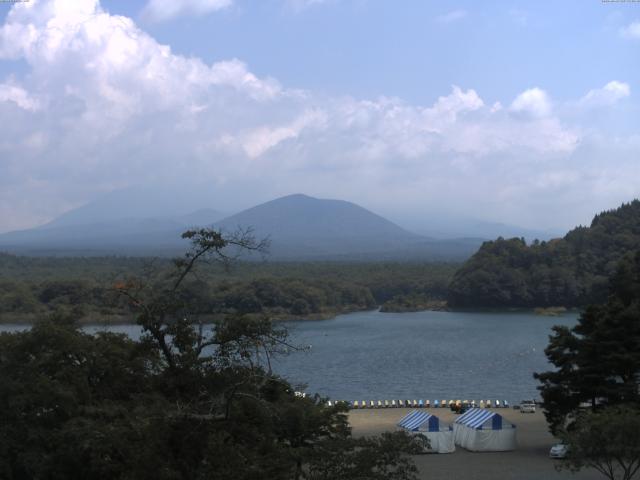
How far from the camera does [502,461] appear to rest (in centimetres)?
1302

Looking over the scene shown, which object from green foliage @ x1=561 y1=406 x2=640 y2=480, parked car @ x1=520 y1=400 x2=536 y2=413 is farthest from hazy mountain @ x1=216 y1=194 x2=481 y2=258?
green foliage @ x1=561 y1=406 x2=640 y2=480

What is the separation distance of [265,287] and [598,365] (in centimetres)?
3267

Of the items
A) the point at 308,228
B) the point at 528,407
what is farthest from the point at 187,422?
the point at 308,228

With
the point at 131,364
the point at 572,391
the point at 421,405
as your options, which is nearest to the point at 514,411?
the point at 421,405

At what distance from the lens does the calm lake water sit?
23.3m

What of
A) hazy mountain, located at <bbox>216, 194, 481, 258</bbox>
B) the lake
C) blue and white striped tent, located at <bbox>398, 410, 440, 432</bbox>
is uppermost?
hazy mountain, located at <bbox>216, 194, 481, 258</bbox>

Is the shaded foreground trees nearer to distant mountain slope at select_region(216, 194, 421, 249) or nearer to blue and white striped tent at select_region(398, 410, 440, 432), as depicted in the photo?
Result: blue and white striped tent at select_region(398, 410, 440, 432)

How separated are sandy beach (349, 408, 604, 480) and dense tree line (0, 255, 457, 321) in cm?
1409

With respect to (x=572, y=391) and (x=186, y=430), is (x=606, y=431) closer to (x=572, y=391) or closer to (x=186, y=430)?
(x=572, y=391)

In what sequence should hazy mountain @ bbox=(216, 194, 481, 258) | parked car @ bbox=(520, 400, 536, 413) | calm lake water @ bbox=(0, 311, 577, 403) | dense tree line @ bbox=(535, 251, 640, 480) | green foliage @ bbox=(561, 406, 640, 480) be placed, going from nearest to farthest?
green foliage @ bbox=(561, 406, 640, 480) < dense tree line @ bbox=(535, 251, 640, 480) < parked car @ bbox=(520, 400, 536, 413) < calm lake water @ bbox=(0, 311, 577, 403) < hazy mountain @ bbox=(216, 194, 481, 258)

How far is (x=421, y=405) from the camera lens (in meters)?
20.0

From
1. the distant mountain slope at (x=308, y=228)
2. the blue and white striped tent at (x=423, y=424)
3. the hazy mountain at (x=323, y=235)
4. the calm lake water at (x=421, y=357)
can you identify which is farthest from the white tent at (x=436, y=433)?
the distant mountain slope at (x=308, y=228)

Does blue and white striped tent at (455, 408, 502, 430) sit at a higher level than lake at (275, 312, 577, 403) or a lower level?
higher

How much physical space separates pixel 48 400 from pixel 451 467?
22.6 ft
